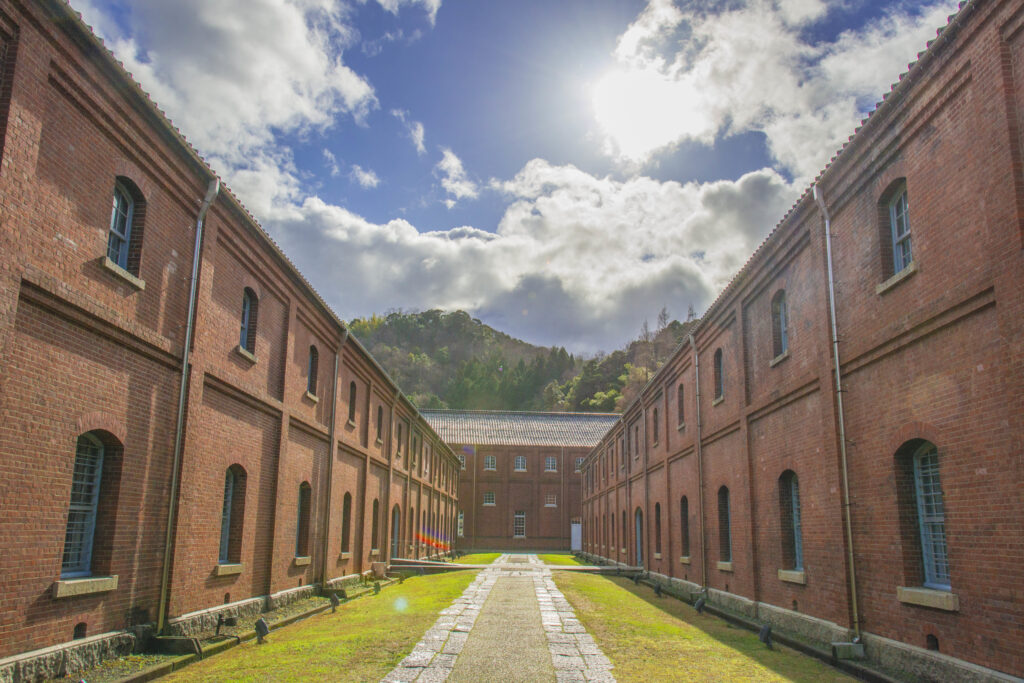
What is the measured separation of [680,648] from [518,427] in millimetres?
50371

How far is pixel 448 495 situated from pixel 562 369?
191 ft

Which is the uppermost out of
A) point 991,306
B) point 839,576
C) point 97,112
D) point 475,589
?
point 97,112

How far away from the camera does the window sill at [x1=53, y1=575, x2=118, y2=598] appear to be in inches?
305

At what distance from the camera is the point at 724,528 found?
55.3ft

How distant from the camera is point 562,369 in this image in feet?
334

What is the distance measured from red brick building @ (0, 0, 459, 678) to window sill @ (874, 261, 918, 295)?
9655 mm

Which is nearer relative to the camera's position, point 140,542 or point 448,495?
point 140,542

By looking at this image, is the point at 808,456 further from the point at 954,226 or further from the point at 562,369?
the point at 562,369

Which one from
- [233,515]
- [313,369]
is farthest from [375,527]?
[233,515]

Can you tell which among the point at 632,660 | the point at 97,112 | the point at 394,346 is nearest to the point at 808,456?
the point at 632,660

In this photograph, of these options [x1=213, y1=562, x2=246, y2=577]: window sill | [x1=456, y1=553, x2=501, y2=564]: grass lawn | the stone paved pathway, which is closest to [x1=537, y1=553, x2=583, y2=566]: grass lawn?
[x1=456, y1=553, x2=501, y2=564]: grass lawn

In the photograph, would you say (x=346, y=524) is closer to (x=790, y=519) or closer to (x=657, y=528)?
(x=657, y=528)

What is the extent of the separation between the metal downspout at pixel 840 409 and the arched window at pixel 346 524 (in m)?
13.7

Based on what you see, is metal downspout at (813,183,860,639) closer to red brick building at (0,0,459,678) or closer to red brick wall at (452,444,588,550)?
red brick building at (0,0,459,678)
